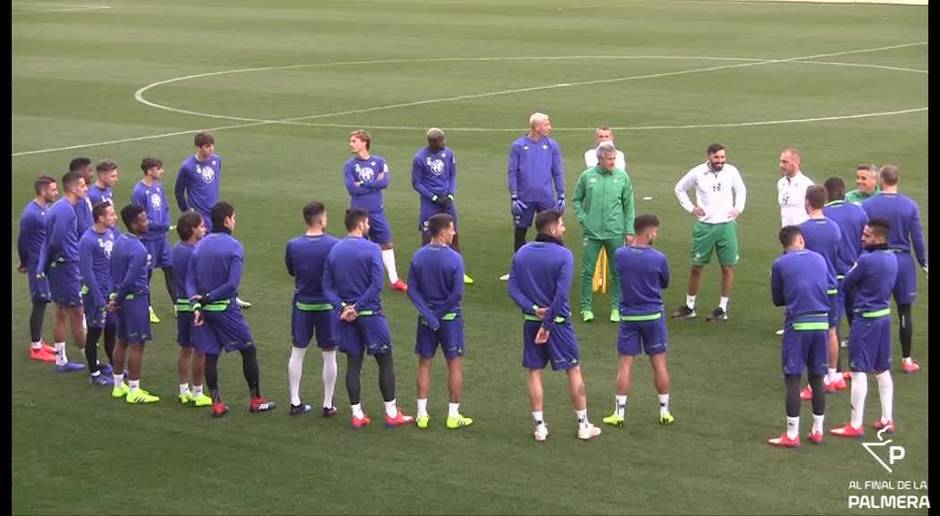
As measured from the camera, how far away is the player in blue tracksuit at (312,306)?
13.8 metres

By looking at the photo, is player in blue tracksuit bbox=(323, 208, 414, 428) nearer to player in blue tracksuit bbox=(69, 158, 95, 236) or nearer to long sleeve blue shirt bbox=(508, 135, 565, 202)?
player in blue tracksuit bbox=(69, 158, 95, 236)

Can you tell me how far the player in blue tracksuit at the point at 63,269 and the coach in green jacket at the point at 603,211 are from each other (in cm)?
518

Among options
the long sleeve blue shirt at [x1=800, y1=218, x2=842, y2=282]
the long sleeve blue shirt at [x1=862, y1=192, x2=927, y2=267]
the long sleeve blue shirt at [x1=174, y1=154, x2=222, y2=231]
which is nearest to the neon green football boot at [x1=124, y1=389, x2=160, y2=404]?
the long sleeve blue shirt at [x1=174, y1=154, x2=222, y2=231]

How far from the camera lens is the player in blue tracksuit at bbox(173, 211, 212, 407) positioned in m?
14.1

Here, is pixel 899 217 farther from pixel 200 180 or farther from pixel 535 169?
pixel 200 180

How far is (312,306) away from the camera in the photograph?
45.6 ft

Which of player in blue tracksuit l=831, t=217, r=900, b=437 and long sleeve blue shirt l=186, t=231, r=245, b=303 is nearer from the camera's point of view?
player in blue tracksuit l=831, t=217, r=900, b=437

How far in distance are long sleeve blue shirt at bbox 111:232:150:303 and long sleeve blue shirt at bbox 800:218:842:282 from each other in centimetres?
586

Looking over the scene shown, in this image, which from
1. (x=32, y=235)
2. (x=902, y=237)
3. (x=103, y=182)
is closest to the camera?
(x=902, y=237)

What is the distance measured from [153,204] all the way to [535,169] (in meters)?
4.40

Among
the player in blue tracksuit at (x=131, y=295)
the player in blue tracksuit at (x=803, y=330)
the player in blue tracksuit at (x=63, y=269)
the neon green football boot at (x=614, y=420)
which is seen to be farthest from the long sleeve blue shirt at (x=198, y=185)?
the player in blue tracksuit at (x=803, y=330)

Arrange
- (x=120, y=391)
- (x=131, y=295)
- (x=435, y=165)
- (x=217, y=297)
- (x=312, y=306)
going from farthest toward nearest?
(x=435, y=165)
(x=120, y=391)
(x=131, y=295)
(x=312, y=306)
(x=217, y=297)

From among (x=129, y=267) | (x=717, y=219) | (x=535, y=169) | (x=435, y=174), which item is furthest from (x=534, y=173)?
(x=129, y=267)

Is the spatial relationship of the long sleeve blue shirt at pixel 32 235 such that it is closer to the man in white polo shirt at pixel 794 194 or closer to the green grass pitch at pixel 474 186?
the green grass pitch at pixel 474 186
